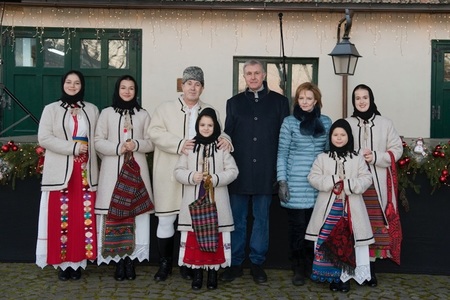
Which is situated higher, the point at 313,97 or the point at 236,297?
the point at 313,97

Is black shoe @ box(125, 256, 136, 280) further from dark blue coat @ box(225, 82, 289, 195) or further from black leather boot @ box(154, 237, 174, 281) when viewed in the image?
dark blue coat @ box(225, 82, 289, 195)

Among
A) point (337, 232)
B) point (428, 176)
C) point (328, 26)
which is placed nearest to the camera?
point (337, 232)

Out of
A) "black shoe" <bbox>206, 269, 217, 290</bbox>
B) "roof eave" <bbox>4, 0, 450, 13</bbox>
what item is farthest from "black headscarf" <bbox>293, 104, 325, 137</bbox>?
"roof eave" <bbox>4, 0, 450, 13</bbox>

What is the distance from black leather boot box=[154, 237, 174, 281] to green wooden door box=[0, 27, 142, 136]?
4871 millimetres

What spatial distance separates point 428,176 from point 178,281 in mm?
2470

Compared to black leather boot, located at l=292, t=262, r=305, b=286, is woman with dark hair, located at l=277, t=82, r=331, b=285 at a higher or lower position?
higher

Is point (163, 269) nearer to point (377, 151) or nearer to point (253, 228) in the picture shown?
point (253, 228)

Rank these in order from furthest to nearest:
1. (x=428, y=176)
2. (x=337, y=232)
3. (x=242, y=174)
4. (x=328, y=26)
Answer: (x=328, y=26) < (x=428, y=176) < (x=242, y=174) < (x=337, y=232)

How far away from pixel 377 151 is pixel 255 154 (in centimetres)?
103

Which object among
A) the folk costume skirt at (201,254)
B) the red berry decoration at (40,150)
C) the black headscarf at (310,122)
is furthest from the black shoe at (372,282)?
the red berry decoration at (40,150)

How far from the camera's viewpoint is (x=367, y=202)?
17.9ft

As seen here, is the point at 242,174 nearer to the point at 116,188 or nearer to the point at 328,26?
the point at 116,188

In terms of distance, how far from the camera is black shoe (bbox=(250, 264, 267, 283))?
5.65 m

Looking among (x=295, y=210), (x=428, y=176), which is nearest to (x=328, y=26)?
(x=428, y=176)
